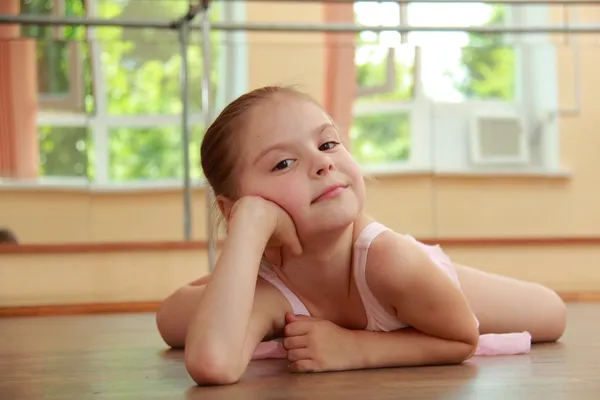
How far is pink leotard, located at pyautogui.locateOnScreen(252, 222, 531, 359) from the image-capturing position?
109 centimetres

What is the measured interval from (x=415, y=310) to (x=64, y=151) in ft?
5.10

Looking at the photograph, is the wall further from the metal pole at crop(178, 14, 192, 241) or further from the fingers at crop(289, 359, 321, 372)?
the fingers at crop(289, 359, 321, 372)

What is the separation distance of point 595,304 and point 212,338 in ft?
5.22

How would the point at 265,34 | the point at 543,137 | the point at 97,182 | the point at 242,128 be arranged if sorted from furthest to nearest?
the point at 265,34, the point at 543,137, the point at 97,182, the point at 242,128

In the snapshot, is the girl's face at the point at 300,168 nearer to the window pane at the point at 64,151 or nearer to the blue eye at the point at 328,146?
the blue eye at the point at 328,146

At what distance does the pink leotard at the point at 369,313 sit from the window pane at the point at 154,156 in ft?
4.29

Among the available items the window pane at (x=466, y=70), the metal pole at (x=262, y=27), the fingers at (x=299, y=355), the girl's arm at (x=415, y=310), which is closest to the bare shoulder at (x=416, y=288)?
the girl's arm at (x=415, y=310)

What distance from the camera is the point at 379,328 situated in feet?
3.74

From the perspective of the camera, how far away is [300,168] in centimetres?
102

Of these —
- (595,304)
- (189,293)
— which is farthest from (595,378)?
(595,304)

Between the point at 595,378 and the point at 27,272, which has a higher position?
the point at 595,378

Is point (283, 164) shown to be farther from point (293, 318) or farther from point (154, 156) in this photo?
point (154, 156)

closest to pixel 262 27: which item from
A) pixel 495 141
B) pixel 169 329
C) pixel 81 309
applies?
pixel 495 141

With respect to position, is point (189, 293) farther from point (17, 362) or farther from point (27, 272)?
point (27, 272)
